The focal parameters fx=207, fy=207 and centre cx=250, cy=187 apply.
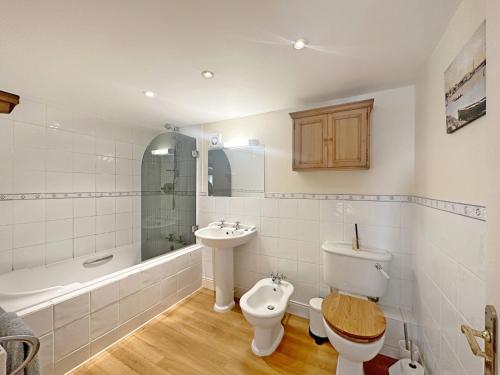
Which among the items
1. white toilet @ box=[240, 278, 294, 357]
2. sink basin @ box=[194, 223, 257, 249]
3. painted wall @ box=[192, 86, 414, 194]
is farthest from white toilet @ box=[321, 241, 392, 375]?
sink basin @ box=[194, 223, 257, 249]

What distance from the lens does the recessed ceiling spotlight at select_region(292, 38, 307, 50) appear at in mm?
1176

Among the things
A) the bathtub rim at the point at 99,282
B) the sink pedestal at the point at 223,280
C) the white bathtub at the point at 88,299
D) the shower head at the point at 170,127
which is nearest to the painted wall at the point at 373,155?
the sink pedestal at the point at 223,280

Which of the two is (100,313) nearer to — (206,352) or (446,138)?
(206,352)

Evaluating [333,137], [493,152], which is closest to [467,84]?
[493,152]

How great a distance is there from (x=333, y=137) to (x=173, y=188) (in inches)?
83.2

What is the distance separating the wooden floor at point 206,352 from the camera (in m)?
1.56

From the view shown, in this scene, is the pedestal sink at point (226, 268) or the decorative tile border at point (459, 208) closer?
the decorative tile border at point (459, 208)

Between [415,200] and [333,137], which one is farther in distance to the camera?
[333,137]

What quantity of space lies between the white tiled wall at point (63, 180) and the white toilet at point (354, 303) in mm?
2608

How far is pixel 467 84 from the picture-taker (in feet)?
2.89

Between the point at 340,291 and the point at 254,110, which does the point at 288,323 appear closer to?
the point at 340,291

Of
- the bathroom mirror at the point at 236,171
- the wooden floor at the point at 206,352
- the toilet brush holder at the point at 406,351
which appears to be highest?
the bathroom mirror at the point at 236,171

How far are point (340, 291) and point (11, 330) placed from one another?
2050mm

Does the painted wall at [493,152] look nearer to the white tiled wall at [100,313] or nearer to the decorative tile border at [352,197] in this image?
the decorative tile border at [352,197]
